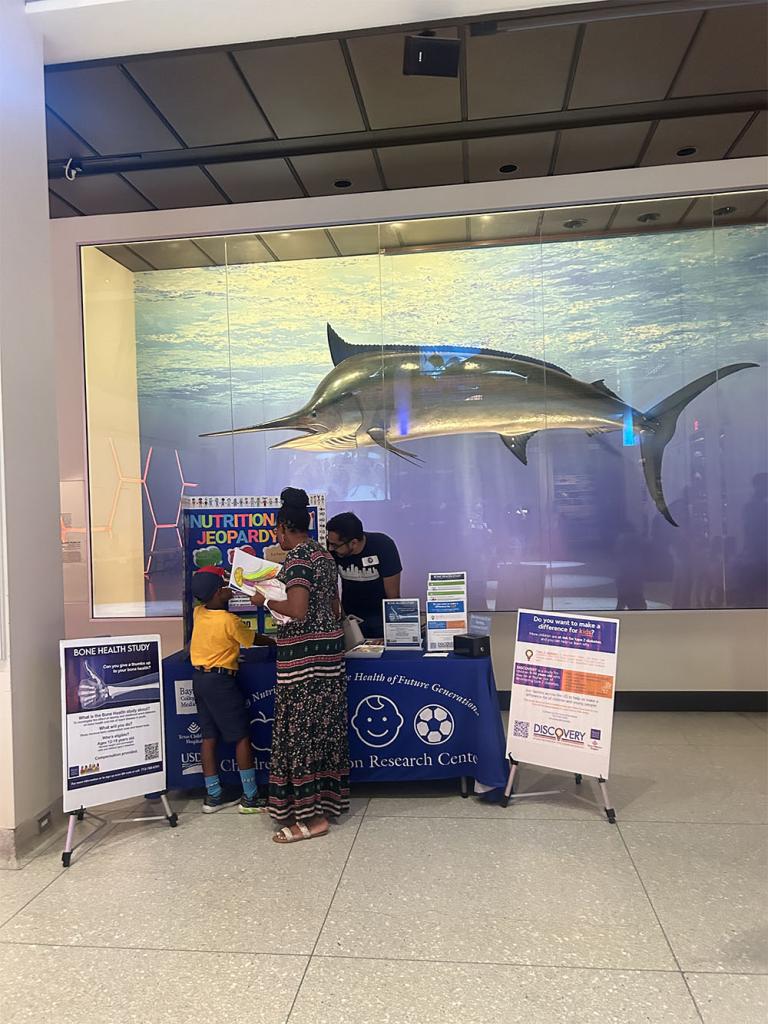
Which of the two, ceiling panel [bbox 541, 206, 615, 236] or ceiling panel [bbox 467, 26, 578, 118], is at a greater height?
ceiling panel [bbox 467, 26, 578, 118]

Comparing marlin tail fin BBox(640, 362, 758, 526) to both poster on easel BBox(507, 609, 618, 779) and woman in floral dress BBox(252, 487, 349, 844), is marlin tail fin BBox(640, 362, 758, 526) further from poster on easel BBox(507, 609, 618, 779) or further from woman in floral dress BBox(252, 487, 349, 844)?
woman in floral dress BBox(252, 487, 349, 844)

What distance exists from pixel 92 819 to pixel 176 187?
394 cm

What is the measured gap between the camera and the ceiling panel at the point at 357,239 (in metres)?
4.82

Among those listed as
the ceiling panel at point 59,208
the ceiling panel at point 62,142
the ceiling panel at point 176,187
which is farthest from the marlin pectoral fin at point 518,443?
the ceiling panel at point 59,208

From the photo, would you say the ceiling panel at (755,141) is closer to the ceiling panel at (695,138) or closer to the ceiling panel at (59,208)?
the ceiling panel at (695,138)

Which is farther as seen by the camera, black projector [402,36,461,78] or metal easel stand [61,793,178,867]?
black projector [402,36,461,78]

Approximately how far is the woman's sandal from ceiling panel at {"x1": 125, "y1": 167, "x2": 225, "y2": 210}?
395 centimetres

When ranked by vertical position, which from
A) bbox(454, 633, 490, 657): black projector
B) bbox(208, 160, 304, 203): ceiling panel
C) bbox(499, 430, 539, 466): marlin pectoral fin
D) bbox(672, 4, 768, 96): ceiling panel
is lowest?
bbox(454, 633, 490, 657): black projector

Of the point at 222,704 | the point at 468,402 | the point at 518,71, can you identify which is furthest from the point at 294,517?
the point at 518,71

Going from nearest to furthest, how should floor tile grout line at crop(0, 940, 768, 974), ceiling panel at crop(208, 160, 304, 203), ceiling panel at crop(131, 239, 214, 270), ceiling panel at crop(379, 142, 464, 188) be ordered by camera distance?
floor tile grout line at crop(0, 940, 768, 974) → ceiling panel at crop(379, 142, 464, 188) → ceiling panel at crop(208, 160, 304, 203) → ceiling panel at crop(131, 239, 214, 270)

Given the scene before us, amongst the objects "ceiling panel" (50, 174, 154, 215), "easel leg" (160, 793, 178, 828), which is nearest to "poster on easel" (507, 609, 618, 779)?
"easel leg" (160, 793, 178, 828)

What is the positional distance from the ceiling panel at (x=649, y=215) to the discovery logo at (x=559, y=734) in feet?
11.0

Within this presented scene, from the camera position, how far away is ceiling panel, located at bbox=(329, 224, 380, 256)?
190 inches

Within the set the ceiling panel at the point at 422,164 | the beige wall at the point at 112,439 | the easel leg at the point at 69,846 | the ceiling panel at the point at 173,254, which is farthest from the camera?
the beige wall at the point at 112,439
